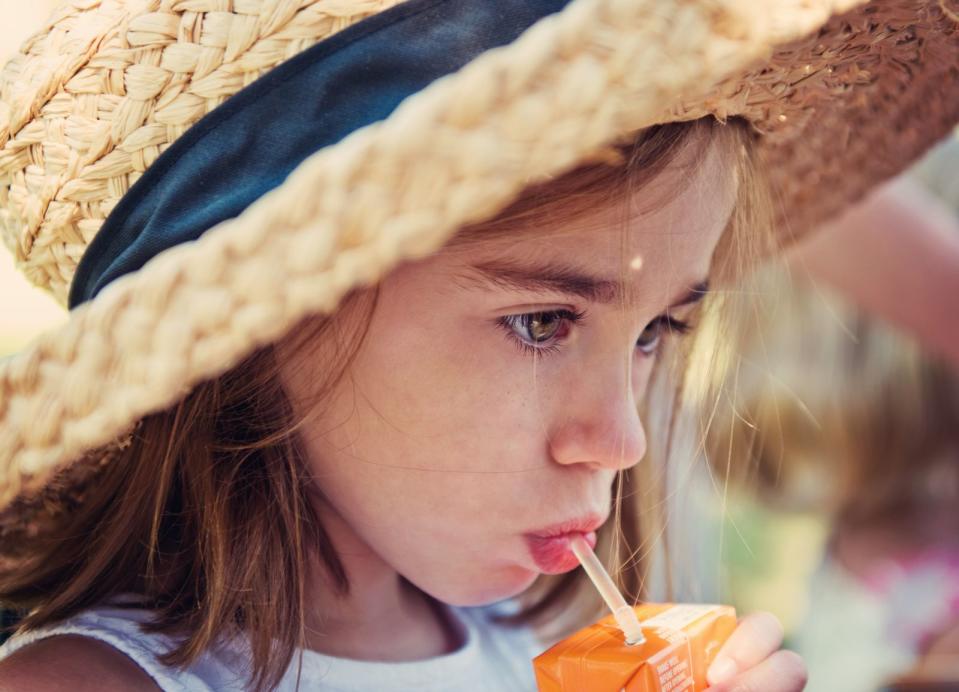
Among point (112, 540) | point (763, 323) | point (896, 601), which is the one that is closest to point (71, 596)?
point (112, 540)

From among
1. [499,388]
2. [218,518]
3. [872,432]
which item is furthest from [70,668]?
[872,432]

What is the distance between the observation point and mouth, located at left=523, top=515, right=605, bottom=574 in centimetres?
79

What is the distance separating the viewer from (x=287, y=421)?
2.53ft

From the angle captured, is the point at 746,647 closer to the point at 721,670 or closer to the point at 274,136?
the point at 721,670

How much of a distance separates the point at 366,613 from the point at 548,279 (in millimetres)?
413

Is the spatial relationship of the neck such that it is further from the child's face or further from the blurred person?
the blurred person

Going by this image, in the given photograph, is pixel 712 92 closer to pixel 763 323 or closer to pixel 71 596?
pixel 71 596

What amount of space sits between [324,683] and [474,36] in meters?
0.58

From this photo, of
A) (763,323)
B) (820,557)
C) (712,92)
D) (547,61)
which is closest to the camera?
(547,61)

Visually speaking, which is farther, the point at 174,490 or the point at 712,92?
the point at 174,490

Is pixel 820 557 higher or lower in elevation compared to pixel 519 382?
lower

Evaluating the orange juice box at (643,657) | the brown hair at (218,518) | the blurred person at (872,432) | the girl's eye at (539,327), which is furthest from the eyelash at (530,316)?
the blurred person at (872,432)

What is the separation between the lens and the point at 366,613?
0.93m

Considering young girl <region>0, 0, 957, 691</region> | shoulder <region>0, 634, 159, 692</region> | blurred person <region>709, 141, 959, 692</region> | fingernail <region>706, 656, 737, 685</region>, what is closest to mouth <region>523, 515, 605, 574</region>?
young girl <region>0, 0, 957, 691</region>
